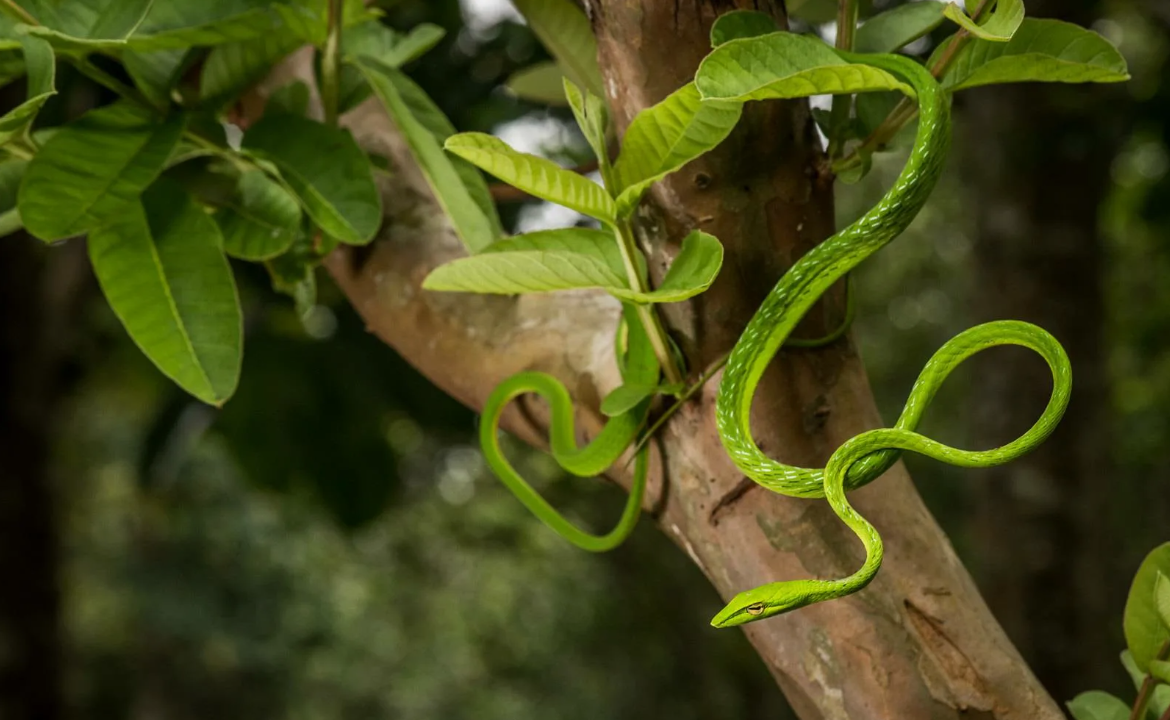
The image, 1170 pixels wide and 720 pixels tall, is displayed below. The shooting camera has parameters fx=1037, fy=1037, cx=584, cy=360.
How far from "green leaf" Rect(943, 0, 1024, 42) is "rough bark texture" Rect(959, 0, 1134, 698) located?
1745mm

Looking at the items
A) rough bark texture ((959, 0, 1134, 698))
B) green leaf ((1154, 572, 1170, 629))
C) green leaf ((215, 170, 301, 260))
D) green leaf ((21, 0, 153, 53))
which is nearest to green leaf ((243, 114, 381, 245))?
green leaf ((215, 170, 301, 260))

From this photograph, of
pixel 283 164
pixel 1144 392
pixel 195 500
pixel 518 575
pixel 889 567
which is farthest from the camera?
pixel 518 575

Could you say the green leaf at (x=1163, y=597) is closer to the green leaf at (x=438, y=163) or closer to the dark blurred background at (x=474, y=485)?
the green leaf at (x=438, y=163)

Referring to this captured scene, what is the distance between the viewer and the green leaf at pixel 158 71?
0.69 metres

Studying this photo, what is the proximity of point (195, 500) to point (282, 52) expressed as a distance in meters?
5.06

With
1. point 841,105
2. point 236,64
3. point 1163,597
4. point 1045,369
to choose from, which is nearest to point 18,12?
point 236,64

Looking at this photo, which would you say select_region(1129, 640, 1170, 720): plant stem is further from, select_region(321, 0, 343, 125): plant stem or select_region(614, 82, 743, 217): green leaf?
select_region(321, 0, 343, 125): plant stem

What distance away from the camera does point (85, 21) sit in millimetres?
646

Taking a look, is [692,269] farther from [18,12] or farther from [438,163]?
[18,12]

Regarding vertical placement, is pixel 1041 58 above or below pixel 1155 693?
above

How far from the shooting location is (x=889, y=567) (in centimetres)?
57

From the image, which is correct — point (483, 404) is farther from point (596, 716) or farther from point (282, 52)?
point (596, 716)

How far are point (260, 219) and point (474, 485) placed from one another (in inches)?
201

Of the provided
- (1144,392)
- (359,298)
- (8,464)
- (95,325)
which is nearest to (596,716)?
(1144,392)
